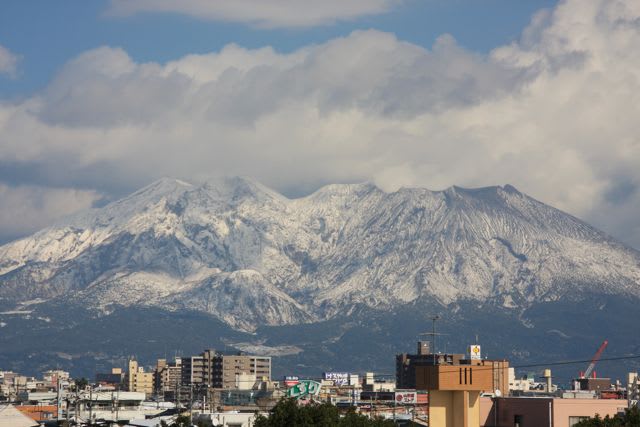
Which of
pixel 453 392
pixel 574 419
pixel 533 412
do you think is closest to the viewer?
pixel 453 392

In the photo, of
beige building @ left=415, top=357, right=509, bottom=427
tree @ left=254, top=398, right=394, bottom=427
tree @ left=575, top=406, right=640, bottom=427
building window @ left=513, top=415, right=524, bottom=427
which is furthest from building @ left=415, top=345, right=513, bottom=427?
building window @ left=513, top=415, right=524, bottom=427

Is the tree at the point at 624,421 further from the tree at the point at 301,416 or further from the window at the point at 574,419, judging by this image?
the tree at the point at 301,416

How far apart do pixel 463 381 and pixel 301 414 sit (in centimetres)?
2993

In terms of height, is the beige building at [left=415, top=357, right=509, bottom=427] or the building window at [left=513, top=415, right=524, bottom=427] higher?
the beige building at [left=415, top=357, right=509, bottom=427]

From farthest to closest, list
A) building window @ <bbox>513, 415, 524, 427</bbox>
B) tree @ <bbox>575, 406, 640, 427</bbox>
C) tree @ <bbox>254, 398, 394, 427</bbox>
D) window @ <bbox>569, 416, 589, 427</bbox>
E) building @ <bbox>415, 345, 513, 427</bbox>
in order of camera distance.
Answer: building window @ <bbox>513, 415, 524, 427</bbox> < window @ <bbox>569, 416, 589, 427</bbox> < tree @ <bbox>254, 398, 394, 427</bbox> < tree @ <bbox>575, 406, 640, 427</bbox> < building @ <bbox>415, 345, 513, 427</bbox>

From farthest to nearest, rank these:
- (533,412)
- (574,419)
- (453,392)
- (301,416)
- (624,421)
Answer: (574,419) → (533,412) → (301,416) → (624,421) → (453,392)

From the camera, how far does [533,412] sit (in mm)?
164375

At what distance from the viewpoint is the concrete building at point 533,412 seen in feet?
534

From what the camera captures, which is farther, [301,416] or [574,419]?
[574,419]

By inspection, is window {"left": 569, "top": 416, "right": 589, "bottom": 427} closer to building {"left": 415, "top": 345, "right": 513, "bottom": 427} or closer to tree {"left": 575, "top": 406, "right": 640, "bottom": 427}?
tree {"left": 575, "top": 406, "right": 640, "bottom": 427}

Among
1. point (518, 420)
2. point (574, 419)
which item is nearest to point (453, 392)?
point (518, 420)

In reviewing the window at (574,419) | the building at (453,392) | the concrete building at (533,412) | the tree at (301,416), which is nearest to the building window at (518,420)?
the concrete building at (533,412)

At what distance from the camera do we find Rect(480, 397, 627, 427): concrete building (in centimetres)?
16288

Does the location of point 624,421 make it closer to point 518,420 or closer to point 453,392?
point 453,392
